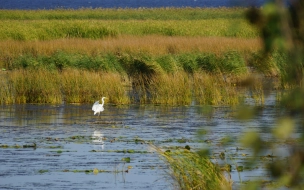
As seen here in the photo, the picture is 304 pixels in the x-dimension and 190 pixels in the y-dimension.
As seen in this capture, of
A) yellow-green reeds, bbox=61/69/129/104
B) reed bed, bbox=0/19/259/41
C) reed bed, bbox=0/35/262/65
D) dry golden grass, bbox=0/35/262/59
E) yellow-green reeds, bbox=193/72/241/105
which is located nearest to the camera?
yellow-green reeds, bbox=193/72/241/105

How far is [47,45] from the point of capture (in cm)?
2880

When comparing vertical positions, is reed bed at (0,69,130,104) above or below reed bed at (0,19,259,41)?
below

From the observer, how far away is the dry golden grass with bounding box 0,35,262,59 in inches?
1091

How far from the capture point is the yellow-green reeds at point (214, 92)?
703 inches

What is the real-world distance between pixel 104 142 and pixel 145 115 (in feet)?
12.4

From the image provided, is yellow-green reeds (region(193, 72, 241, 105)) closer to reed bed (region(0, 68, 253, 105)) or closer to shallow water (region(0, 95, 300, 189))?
reed bed (region(0, 68, 253, 105))

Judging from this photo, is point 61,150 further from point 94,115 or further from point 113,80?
point 113,80

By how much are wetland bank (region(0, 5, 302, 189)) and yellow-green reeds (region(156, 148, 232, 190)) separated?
0.01 meters

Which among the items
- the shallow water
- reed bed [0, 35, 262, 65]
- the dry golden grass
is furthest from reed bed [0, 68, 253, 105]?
the dry golden grass

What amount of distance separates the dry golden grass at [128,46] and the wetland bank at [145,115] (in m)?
0.05

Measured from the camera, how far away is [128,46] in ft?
93.4

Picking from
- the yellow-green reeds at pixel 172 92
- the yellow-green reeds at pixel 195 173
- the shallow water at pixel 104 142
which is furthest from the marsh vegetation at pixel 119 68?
the yellow-green reeds at pixel 195 173

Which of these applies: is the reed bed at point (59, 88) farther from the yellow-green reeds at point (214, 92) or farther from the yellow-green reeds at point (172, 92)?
the yellow-green reeds at point (214, 92)

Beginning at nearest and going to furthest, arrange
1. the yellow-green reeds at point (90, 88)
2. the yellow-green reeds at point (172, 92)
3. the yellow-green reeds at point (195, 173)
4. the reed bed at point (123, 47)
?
the yellow-green reeds at point (195, 173) → the yellow-green reeds at point (172, 92) → the yellow-green reeds at point (90, 88) → the reed bed at point (123, 47)
